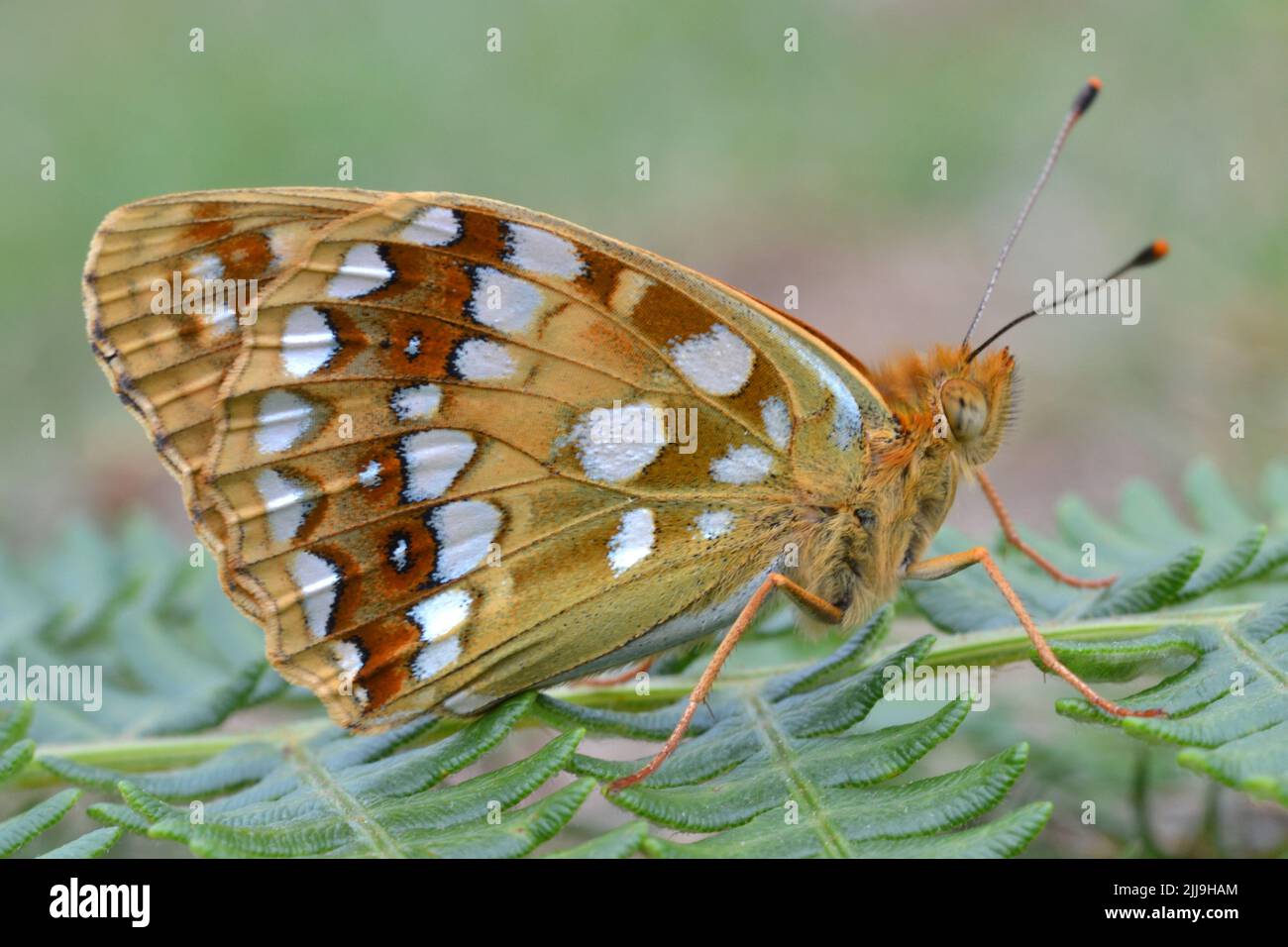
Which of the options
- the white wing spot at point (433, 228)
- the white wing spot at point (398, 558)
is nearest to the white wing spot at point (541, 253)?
the white wing spot at point (433, 228)

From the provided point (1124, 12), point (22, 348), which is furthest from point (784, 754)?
point (1124, 12)

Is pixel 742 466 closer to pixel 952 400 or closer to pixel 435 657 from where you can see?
pixel 952 400

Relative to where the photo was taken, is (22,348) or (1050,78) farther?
(1050,78)

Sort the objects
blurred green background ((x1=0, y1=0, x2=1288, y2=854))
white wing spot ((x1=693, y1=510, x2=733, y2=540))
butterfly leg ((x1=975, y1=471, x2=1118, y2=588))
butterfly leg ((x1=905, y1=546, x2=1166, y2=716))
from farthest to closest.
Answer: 1. blurred green background ((x1=0, y1=0, x2=1288, y2=854))
2. butterfly leg ((x1=975, y1=471, x2=1118, y2=588))
3. white wing spot ((x1=693, y1=510, x2=733, y2=540))
4. butterfly leg ((x1=905, y1=546, x2=1166, y2=716))

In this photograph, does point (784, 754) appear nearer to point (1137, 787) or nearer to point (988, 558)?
point (988, 558)

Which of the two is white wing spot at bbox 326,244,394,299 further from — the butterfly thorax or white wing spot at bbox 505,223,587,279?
the butterfly thorax
